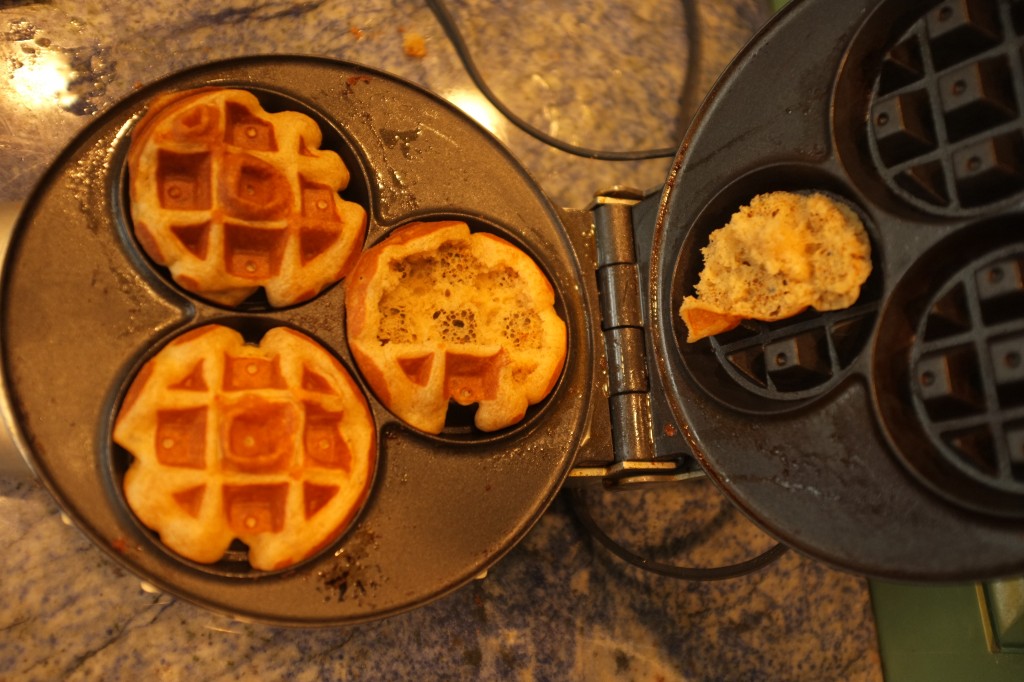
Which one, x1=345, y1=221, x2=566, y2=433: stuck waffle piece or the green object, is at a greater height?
x1=345, y1=221, x2=566, y2=433: stuck waffle piece

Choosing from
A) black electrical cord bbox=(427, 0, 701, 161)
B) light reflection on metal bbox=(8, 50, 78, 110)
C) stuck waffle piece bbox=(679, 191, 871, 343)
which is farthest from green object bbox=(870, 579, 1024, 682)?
light reflection on metal bbox=(8, 50, 78, 110)

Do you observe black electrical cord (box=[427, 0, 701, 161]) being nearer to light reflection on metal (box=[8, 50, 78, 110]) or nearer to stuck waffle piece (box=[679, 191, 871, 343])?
stuck waffle piece (box=[679, 191, 871, 343])

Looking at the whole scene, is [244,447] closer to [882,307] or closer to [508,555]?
[508,555]

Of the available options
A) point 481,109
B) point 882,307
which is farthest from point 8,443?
point 882,307

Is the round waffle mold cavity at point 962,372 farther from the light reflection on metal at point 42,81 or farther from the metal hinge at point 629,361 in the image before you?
the light reflection on metal at point 42,81

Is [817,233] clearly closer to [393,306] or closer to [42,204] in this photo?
[393,306]

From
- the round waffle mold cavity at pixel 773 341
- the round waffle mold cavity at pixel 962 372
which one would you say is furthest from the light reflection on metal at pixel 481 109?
the round waffle mold cavity at pixel 962 372
